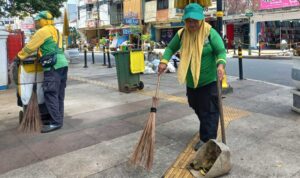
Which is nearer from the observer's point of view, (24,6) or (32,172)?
(32,172)

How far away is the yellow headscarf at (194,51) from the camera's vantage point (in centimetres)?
405

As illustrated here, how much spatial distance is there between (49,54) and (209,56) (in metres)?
2.52

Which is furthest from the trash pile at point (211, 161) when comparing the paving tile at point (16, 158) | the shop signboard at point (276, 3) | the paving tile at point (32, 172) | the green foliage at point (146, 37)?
the shop signboard at point (276, 3)

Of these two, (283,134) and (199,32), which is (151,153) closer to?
(199,32)

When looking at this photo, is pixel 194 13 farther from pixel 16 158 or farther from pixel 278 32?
pixel 278 32

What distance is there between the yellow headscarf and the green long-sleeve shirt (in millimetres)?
76

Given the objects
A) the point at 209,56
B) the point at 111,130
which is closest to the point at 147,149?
the point at 209,56

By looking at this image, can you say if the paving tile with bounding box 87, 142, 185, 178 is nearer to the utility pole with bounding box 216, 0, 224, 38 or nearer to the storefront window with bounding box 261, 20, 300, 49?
the utility pole with bounding box 216, 0, 224, 38

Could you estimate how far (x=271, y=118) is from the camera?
5.72 metres

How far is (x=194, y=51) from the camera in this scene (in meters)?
4.07

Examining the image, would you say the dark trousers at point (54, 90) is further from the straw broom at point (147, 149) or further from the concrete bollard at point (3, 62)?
the concrete bollard at point (3, 62)

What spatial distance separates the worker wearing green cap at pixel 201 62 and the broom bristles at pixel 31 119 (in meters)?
2.37

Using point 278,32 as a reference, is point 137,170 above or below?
below

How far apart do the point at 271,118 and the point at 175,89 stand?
3546 mm
